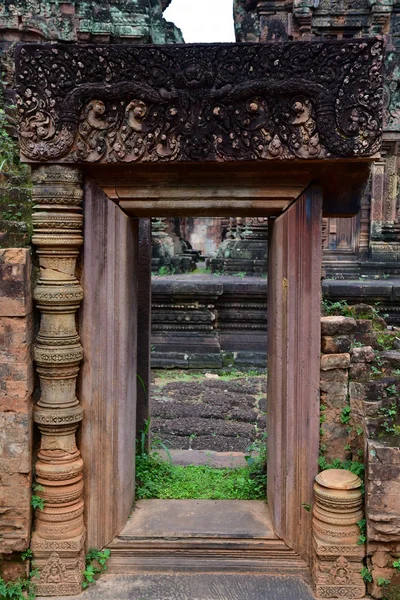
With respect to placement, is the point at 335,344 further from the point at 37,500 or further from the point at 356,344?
the point at 37,500

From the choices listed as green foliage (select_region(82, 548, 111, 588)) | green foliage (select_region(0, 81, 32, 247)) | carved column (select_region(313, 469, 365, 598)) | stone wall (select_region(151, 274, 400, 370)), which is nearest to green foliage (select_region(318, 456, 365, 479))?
carved column (select_region(313, 469, 365, 598))

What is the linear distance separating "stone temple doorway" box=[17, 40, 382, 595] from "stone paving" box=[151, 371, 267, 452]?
6.86ft

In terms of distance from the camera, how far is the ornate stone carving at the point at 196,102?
8.52 feet

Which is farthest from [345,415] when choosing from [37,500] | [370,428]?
[37,500]

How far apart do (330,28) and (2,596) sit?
12.1 m

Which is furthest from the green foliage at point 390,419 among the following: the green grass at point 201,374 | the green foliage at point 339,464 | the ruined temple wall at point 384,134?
the ruined temple wall at point 384,134

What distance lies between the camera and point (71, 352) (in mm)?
2867

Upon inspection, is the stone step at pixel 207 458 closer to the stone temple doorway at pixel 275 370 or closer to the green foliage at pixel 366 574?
the stone temple doorway at pixel 275 370

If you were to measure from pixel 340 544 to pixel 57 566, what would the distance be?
1.49 metres

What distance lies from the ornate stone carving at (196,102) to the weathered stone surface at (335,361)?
1102 millimetres

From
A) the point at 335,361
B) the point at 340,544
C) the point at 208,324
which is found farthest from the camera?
the point at 208,324

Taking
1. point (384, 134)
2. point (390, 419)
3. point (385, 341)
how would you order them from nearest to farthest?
point (390, 419), point (385, 341), point (384, 134)

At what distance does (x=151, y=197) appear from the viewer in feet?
9.66

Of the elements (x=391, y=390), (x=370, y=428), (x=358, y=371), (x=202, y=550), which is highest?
(x=358, y=371)
